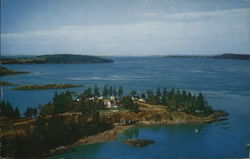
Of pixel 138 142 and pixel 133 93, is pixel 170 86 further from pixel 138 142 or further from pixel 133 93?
pixel 138 142

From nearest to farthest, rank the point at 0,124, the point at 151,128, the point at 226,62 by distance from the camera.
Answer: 1. the point at 0,124
2. the point at 151,128
3. the point at 226,62

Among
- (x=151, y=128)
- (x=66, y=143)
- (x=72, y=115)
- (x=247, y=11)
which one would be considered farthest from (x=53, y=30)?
(x=247, y=11)

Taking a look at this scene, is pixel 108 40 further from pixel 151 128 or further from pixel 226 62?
pixel 226 62

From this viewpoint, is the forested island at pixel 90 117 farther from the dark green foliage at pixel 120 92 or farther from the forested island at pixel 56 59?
the forested island at pixel 56 59

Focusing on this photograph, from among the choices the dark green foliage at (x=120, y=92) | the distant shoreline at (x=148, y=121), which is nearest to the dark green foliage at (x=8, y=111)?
the distant shoreline at (x=148, y=121)

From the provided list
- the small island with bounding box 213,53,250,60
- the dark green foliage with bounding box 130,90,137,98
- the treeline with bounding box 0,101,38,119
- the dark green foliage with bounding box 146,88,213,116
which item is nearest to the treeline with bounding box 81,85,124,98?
the dark green foliage with bounding box 130,90,137,98

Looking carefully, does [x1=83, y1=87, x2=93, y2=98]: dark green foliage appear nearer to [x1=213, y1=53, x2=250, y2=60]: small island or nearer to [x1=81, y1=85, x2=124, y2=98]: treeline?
[x1=81, y1=85, x2=124, y2=98]: treeline
